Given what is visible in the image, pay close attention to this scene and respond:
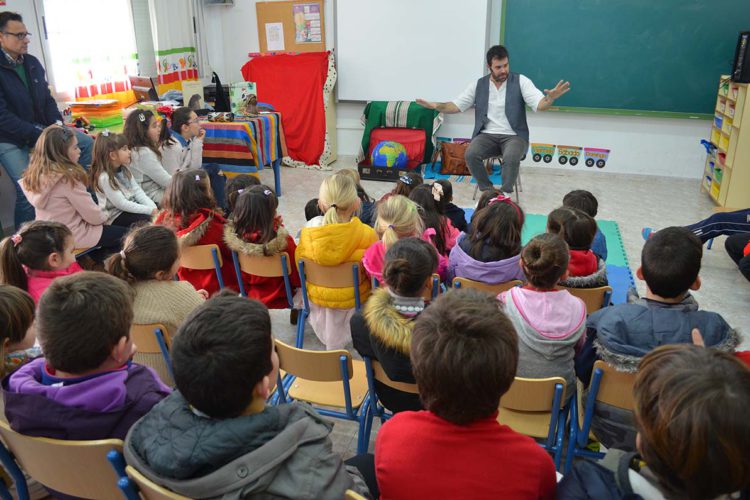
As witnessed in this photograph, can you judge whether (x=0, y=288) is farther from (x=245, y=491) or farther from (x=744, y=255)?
(x=744, y=255)

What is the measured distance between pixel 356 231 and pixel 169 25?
4.71 metres

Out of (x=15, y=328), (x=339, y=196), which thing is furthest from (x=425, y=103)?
(x=15, y=328)

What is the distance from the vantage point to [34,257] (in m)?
2.07

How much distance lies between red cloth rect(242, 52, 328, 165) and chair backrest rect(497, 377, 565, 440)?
16.4 ft

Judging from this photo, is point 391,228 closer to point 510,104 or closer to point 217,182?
point 217,182

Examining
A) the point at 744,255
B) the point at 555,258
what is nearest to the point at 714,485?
the point at 555,258

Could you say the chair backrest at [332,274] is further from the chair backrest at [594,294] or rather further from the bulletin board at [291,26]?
the bulletin board at [291,26]

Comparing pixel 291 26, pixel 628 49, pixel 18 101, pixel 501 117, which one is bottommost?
pixel 501 117

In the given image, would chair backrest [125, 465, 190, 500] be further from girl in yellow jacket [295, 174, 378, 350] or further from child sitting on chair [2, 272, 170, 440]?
girl in yellow jacket [295, 174, 378, 350]

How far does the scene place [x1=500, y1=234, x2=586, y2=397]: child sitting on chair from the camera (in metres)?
1.73

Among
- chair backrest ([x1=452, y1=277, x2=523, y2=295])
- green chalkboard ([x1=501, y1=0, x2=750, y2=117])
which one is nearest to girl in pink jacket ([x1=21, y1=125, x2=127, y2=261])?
chair backrest ([x1=452, y1=277, x2=523, y2=295])

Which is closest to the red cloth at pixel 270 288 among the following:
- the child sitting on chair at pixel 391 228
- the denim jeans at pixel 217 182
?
the child sitting on chair at pixel 391 228

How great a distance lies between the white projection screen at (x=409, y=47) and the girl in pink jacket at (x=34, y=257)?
476 centimetres

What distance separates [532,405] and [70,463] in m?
1.15
